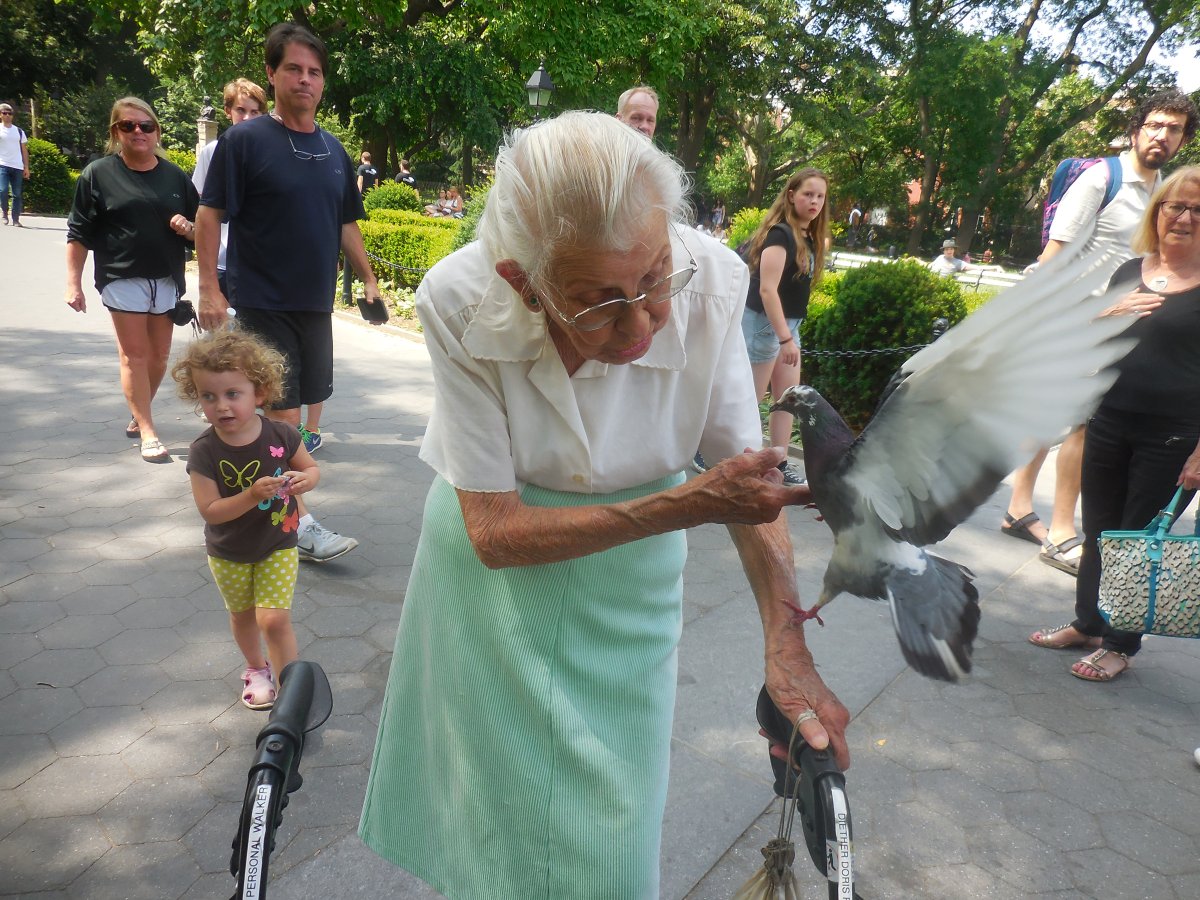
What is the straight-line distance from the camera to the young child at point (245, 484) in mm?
2666

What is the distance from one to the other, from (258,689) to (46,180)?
23.3m

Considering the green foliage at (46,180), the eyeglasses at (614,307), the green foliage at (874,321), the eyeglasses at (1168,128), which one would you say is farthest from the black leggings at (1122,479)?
the green foliage at (46,180)

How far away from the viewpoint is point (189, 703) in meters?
2.93


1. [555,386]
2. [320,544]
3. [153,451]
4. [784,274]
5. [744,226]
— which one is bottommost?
[320,544]

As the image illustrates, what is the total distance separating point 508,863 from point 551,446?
0.79m

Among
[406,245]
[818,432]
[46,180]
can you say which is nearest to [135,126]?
[818,432]

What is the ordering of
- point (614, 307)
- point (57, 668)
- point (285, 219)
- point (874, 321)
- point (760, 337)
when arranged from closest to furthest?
point (614, 307) → point (57, 668) → point (285, 219) → point (760, 337) → point (874, 321)

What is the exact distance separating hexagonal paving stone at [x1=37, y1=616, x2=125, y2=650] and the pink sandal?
746 mm

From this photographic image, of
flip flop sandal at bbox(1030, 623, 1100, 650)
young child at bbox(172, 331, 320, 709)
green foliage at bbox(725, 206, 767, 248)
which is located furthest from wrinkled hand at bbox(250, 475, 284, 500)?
green foliage at bbox(725, 206, 767, 248)

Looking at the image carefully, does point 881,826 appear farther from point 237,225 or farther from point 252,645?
point 237,225

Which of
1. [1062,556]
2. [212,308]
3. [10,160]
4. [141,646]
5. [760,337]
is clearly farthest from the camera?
[10,160]

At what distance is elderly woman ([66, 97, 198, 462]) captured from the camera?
4641 millimetres

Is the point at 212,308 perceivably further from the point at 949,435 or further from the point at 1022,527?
the point at 1022,527

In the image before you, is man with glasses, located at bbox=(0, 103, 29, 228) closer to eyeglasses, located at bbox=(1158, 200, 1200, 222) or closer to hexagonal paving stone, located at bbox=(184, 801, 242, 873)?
hexagonal paving stone, located at bbox=(184, 801, 242, 873)
